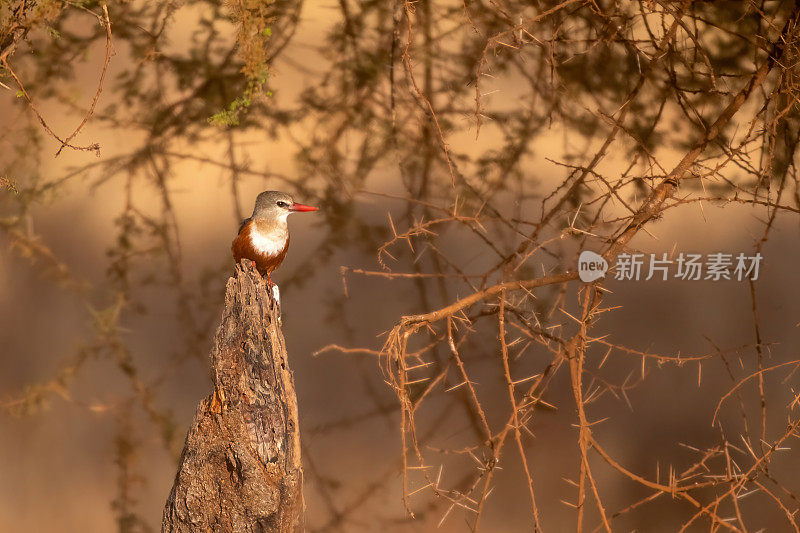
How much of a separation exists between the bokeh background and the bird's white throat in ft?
1.04

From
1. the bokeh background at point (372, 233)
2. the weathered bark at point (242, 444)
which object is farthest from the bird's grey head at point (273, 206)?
the bokeh background at point (372, 233)

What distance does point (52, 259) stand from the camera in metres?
1.67

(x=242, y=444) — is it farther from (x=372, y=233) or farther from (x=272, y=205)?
(x=372, y=233)

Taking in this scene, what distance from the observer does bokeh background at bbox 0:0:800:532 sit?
5.40 feet

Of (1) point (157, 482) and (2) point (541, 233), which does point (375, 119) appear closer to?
(2) point (541, 233)

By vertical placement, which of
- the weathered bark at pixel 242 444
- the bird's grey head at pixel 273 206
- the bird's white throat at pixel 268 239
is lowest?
the weathered bark at pixel 242 444

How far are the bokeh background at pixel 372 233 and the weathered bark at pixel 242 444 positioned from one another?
391 mm

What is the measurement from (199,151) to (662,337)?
1309 millimetres

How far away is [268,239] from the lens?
1.35 m

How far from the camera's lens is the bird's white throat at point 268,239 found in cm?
135

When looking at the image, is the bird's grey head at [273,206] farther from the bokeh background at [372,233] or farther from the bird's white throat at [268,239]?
the bokeh background at [372,233]

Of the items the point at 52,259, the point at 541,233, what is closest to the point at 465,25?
the point at 541,233

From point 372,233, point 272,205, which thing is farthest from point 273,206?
point 372,233

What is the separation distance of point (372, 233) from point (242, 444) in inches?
25.6
